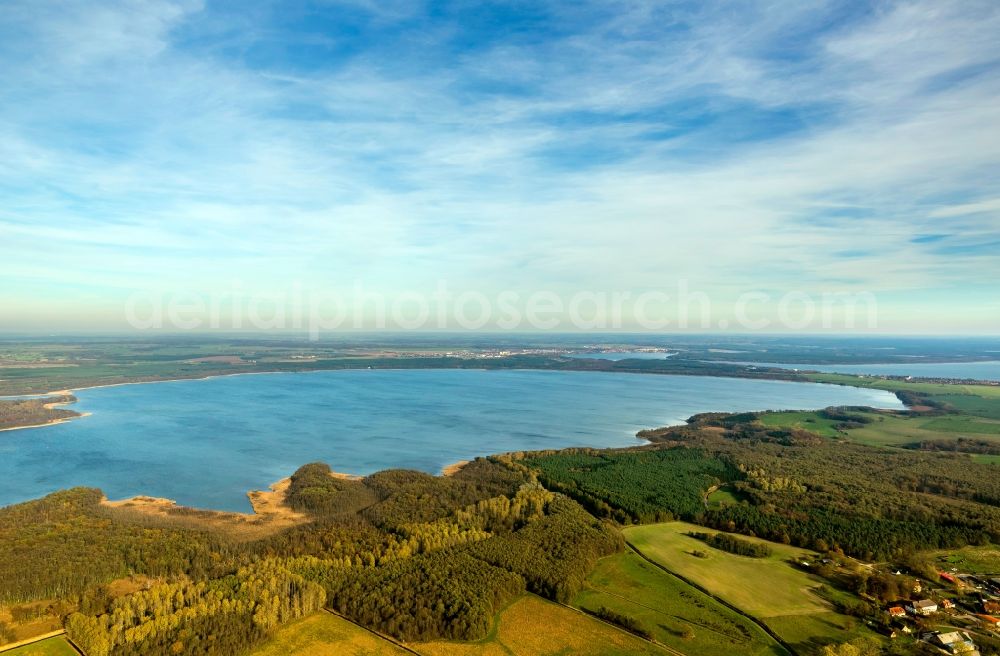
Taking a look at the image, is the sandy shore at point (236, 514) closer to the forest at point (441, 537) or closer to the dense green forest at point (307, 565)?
the forest at point (441, 537)

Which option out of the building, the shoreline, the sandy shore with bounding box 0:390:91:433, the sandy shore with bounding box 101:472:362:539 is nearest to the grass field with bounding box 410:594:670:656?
the building

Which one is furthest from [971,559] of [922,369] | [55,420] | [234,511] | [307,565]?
[922,369]

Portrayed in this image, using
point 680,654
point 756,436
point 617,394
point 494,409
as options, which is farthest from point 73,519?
point 617,394

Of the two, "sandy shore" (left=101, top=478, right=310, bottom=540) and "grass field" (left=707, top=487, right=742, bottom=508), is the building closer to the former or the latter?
"grass field" (left=707, top=487, right=742, bottom=508)

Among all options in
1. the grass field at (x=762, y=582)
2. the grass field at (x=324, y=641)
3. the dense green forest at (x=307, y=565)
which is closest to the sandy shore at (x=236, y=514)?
the dense green forest at (x=307, y=565)

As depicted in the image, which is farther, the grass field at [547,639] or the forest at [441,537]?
the forest at [441,537]

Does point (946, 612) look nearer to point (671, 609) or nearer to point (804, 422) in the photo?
point (671, 609)

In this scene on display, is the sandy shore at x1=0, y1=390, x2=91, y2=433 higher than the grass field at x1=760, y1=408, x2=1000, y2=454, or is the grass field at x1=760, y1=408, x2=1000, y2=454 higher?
the sandy shore at x1=0, y1=390, x2=91, y2=433
